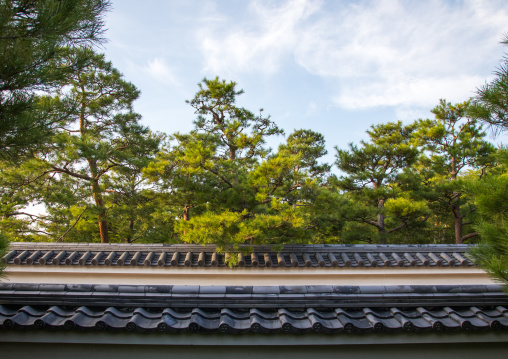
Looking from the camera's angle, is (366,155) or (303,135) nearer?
(366,155)

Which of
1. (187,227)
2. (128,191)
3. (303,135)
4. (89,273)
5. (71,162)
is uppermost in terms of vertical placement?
(303,135)

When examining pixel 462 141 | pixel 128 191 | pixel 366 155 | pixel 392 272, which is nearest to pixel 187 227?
pixel 392 272

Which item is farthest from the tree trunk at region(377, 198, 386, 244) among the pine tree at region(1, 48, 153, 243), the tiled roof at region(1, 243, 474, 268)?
the pine tree at region(1, 48, 153, 243)

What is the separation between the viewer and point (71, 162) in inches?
434

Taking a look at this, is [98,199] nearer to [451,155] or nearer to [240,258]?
[240,258]

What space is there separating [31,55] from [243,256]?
4.74 metres

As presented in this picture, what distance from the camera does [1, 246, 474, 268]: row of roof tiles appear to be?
6.13 metres

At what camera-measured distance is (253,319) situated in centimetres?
237

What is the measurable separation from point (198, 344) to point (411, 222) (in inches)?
456

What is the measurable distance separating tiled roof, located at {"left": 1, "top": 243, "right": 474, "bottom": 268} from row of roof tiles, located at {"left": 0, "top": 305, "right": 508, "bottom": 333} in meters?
3.59

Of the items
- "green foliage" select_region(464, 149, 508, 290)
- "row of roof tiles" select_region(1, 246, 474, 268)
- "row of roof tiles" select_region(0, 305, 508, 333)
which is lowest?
"row of roof tiles" select_region(0, 305, 508, 333)

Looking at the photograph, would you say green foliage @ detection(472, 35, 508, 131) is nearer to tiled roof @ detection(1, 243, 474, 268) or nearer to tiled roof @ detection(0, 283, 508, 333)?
tiled roof @ detection(0, 283, 508, 333)

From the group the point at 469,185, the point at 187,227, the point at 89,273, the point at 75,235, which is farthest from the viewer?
the point at 75,235

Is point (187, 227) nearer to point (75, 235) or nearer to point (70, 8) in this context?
point (70, 8)
